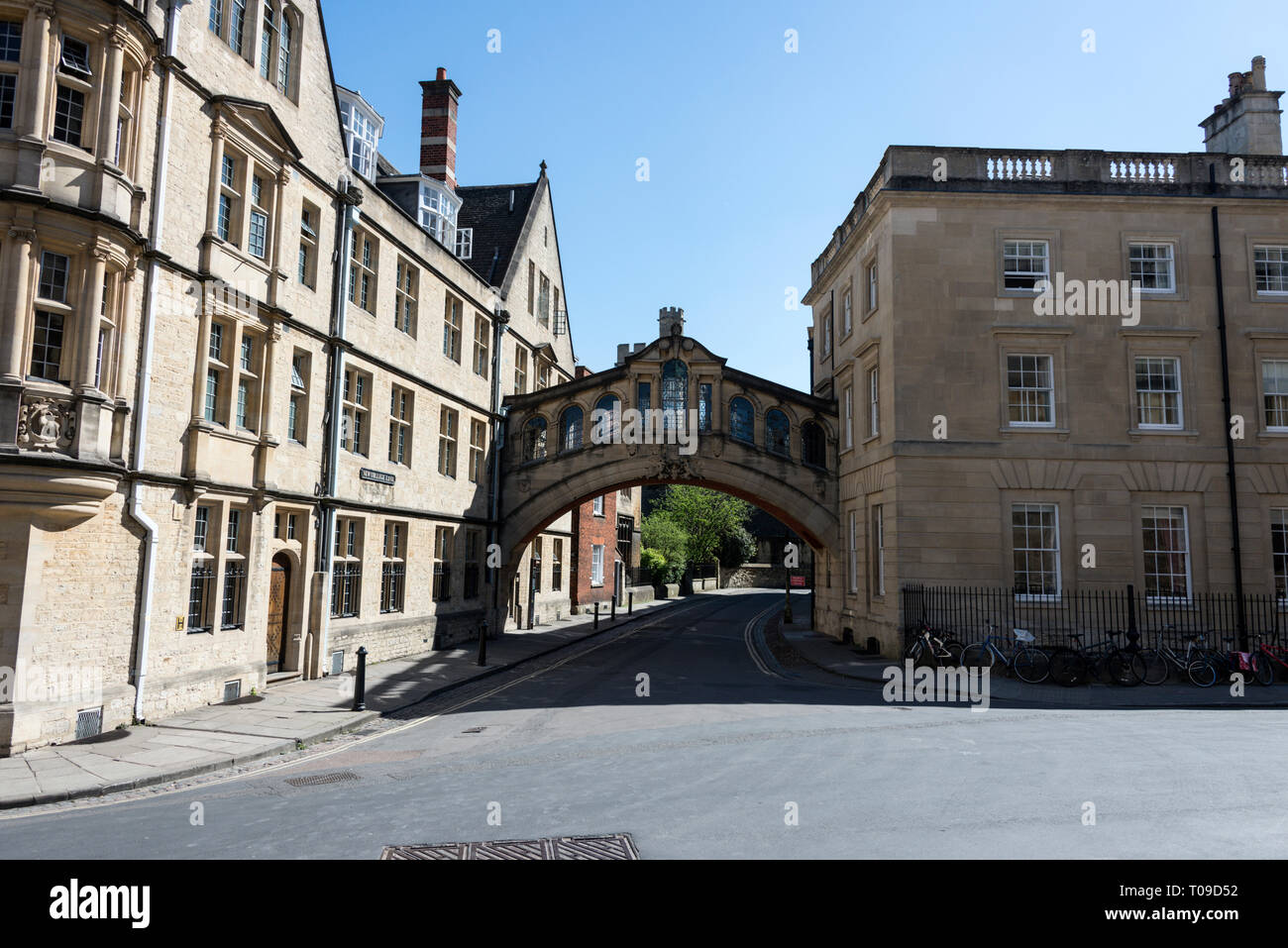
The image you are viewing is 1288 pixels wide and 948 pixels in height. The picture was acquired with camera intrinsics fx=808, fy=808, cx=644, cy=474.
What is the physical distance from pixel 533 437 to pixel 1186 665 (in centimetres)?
1964

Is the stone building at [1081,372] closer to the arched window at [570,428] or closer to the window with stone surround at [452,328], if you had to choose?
the arched window at [570,428]

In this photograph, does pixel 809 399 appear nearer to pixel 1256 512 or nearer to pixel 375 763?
pixel 1256 512

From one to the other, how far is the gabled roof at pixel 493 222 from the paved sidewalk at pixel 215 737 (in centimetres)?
1543

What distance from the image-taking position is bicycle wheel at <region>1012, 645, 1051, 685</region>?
17.2m

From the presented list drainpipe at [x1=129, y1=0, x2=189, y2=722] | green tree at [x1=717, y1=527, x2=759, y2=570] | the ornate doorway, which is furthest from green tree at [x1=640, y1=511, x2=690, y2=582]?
drainpipe at [x1=129, y1=0, x2=189, y2=722]

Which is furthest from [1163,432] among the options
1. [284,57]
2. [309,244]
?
[284,57]

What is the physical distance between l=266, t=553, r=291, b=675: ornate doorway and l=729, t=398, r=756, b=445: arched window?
14734mm

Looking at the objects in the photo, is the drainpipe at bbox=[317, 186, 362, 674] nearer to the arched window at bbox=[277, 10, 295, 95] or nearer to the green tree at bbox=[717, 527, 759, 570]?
the arched window at bbox=[277, 10, 295, 95]

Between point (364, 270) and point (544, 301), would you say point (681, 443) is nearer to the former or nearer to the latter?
point (544, 301)

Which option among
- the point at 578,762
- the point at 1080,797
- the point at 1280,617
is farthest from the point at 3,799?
the point at 1280,617

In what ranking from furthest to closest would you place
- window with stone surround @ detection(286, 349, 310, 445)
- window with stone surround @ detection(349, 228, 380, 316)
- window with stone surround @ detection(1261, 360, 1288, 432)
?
1. window with stone surround @ detection(1261, 360, 1288, 432)
2. window with stone surround @ detection(349, 228, 380, 316)
3. window with stone surround @ detection(286, 349, 310, 445)

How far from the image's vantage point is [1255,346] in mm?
20953

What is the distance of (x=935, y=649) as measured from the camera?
59.4ft

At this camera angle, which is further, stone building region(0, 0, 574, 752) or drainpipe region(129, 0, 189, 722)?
drainpipe region(129, 0, 189, 722)
